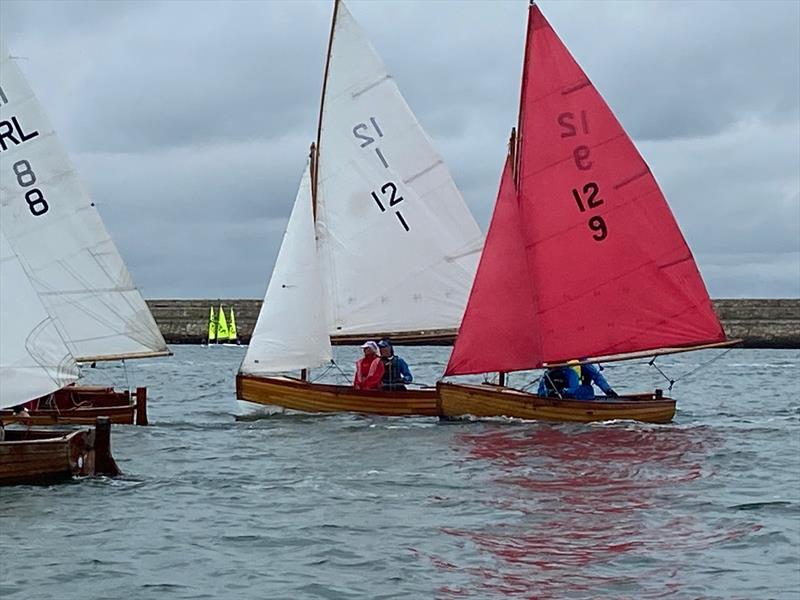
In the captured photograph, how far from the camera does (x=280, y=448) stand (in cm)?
2450

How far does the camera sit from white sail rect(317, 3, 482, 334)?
98.0 ft

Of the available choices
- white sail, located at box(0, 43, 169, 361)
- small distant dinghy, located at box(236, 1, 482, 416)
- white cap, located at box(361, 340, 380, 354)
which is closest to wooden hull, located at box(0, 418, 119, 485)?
Result: white sail, located at box(0, 43, 169, 361)

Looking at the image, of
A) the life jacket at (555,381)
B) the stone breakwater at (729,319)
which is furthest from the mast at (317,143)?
the stone breakwater at (729,319)

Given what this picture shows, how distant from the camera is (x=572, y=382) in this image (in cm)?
2708

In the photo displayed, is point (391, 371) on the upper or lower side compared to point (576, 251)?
lower

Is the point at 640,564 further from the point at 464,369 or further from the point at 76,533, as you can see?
the point at 464,369

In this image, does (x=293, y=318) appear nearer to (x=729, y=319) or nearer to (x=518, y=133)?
(x=518, y=133)

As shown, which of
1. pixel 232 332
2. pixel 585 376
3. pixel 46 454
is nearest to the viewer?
pixel 46 454

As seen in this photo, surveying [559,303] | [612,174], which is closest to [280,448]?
[559,303]

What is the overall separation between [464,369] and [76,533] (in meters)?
11.5

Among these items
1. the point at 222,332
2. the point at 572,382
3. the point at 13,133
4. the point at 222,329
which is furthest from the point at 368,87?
the point at 222,332

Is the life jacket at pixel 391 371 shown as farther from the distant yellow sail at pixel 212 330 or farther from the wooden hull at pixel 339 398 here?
the distant yellow sail at pixel 212 330

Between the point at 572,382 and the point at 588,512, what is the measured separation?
988 cm

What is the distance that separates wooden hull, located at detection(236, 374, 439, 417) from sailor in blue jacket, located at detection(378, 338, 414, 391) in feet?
1.24
